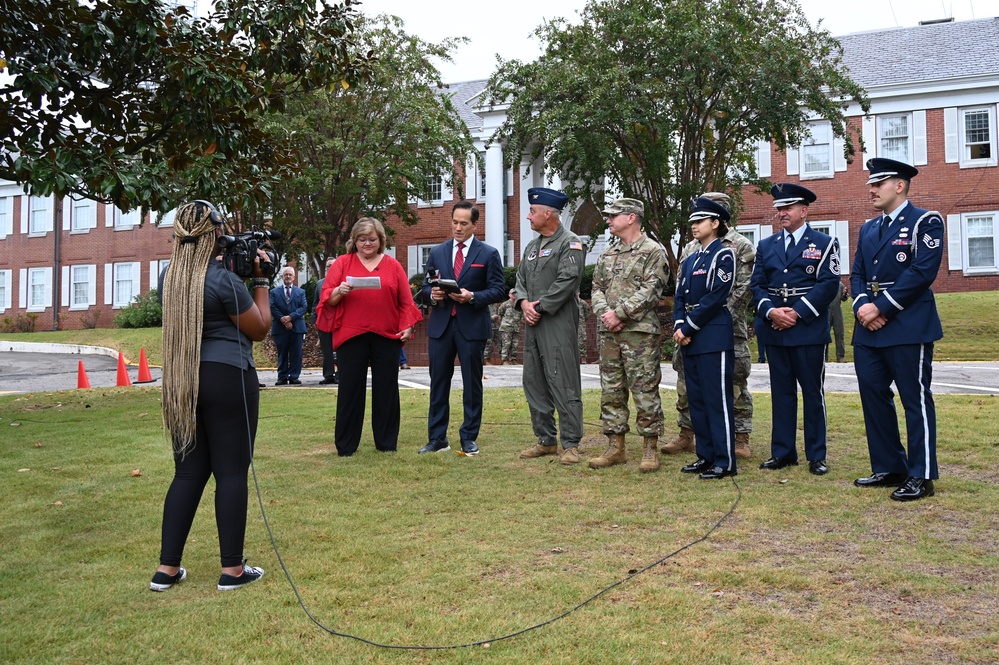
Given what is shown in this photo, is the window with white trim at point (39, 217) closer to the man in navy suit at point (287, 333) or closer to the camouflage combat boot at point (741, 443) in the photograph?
the man in navy suit at point (287, 333)

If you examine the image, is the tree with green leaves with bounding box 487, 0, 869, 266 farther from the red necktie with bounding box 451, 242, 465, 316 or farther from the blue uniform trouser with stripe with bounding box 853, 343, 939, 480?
the blue uniform trouser with stripe with bounding box 853, 343, 939, 480

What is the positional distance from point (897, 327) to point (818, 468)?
1.24 meters

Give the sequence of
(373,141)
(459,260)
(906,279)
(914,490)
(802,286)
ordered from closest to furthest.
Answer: (914,490), (906,279), (802,286), (459,260), (373,141)

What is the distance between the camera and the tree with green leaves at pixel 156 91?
9664mm

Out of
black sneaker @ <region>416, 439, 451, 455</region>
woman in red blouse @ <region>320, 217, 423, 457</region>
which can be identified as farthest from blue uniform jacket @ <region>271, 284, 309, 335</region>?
black sneaker @ <region>416, 439, 451, 455</region>

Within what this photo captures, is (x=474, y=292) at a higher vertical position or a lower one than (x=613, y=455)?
higher

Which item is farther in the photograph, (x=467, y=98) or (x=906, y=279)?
(x=467, y=98)

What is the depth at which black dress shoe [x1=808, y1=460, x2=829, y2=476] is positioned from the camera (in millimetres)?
6738

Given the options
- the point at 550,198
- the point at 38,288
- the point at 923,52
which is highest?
the point at 923,52

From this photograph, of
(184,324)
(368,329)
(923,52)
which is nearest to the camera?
(184,324)

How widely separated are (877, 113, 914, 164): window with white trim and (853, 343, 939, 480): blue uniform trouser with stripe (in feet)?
96.6

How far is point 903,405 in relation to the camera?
604 centimetres

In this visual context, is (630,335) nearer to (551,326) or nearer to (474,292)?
(551,326)

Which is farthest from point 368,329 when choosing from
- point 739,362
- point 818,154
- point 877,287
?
point 818,154
